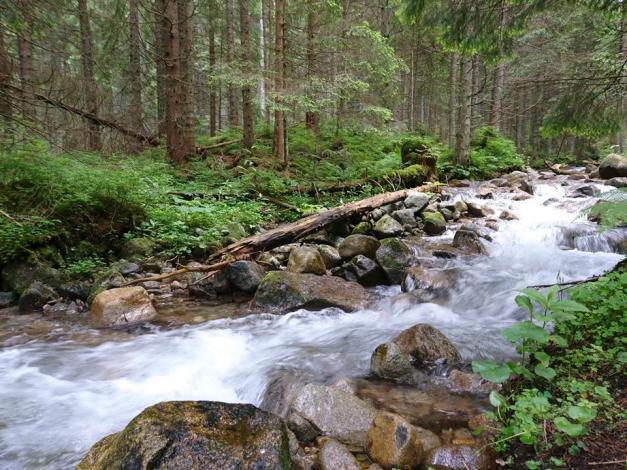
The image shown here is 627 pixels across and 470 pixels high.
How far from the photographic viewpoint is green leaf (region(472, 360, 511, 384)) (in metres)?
2.44

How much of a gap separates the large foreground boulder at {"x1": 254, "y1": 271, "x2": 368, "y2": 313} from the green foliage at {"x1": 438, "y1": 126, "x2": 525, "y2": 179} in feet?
31.0

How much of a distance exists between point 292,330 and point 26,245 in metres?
4.46

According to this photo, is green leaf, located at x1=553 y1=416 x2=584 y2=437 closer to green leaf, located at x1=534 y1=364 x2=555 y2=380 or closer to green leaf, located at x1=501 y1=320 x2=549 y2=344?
green leaf, located at x1=534 y1=364 x2=555 y2=380

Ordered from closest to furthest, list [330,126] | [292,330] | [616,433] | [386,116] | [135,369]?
[616,433], [135,369], [292,330], [386,116], [330,126]

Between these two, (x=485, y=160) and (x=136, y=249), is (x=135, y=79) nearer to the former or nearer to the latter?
(x=136, y=249)

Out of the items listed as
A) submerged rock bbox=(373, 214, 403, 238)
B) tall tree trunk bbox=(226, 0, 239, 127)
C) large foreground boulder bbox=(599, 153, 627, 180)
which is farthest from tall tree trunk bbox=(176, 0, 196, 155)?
large foreground boulder bbox=(599, 153, 627, 180)

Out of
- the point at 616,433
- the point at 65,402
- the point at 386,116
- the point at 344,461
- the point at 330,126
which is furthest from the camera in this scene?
the point at 330,126

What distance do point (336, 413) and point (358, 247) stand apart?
476cm

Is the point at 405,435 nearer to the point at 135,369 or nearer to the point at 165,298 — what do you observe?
the point at 135,369

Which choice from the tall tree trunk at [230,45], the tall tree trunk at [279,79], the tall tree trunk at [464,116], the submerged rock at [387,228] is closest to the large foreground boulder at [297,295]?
the submerged rock at [387,228]

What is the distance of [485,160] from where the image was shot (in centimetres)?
1557

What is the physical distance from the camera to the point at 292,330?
550 cm

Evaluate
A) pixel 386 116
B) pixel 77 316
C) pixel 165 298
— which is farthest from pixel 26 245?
pixel 386 116

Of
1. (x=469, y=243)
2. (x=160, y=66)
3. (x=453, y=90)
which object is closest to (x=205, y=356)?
(x=469, y=243)
